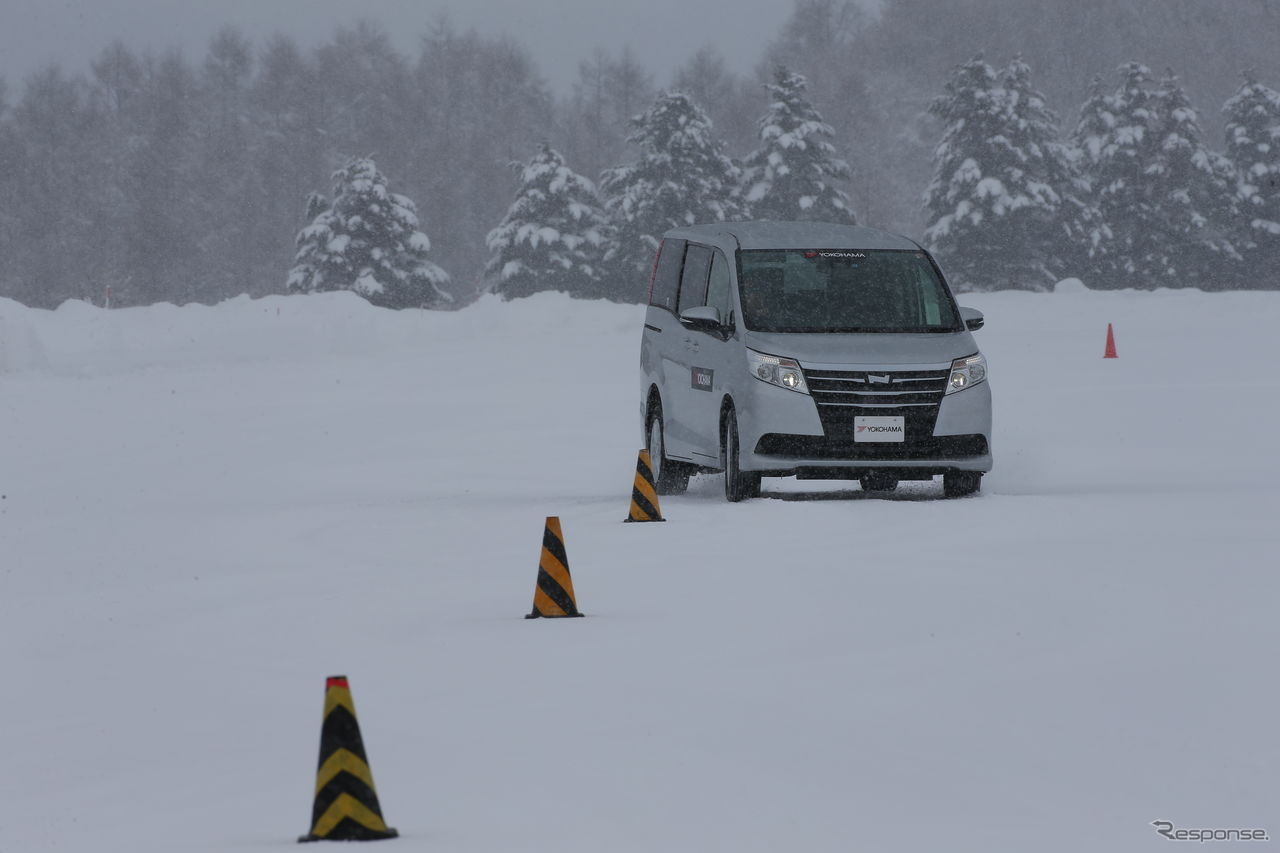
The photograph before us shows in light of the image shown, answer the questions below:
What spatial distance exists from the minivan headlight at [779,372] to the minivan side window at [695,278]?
66.0 inches

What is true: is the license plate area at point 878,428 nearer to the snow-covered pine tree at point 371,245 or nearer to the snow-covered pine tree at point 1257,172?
the snow-covered pine tree at point 371,245

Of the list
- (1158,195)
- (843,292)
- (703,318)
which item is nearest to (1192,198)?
(1158,195)

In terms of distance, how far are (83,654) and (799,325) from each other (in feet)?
22.1

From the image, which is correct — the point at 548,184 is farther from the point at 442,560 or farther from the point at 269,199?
the point at 442,560

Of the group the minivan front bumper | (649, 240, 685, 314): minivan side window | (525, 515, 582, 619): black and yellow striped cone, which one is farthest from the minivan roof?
(525, 515, 582, 619): black and yellow striped cone

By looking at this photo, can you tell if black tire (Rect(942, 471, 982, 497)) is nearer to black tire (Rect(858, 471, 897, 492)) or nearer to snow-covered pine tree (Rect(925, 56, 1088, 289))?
black tire (Rect(858, 471, 897, 492))

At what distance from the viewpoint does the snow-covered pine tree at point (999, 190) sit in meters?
72.9

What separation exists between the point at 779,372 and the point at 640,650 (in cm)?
536

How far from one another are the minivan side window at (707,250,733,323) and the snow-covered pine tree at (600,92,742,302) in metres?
58.0

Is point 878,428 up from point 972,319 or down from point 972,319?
down

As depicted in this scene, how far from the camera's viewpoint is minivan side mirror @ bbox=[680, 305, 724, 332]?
14.5 meters

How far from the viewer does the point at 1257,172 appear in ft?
245

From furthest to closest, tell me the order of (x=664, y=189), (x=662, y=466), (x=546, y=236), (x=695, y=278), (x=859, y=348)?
(x=664, y=189), (x=546, y=236), (x=662, y=466), (x=695, y=278), (x=859, y=348)

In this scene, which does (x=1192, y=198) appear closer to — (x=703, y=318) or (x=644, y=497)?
(x=703, y=318)
